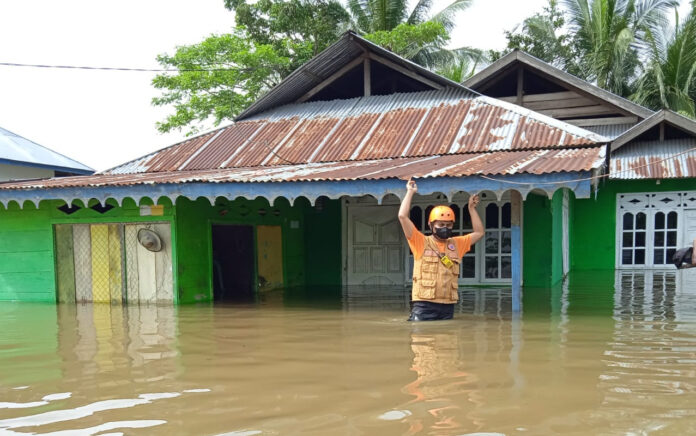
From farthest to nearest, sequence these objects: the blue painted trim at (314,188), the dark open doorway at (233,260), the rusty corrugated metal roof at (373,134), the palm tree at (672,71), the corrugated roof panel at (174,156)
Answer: the palm tree at (672,71)
the dark open doorway at (233,260)
the corrugated roof panel at (174,156)
the rusty corrugated metal roof at (373,134)
the blue painted trim at (314,188)

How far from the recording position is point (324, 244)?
1357cm

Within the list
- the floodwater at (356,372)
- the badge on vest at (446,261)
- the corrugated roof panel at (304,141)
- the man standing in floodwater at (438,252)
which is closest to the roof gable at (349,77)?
the corrugated roof panel at (304,141)

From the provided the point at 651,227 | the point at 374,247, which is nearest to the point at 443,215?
the point at 374,247

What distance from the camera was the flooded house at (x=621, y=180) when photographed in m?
14.9

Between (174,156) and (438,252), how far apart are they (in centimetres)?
754

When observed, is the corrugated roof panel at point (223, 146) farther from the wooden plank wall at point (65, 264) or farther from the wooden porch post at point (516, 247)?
the wooden porch post at point (516, 247)

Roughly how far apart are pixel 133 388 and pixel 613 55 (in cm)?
2093

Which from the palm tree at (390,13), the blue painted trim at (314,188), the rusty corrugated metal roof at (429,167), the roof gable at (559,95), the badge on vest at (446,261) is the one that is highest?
the palm tree at (390,13)

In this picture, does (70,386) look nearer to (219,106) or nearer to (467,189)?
(467,189)

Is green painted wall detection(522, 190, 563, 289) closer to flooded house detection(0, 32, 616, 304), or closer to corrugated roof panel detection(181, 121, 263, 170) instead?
flooded house detection(0, 32, 616, 304)

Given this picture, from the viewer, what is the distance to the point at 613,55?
21.0 m

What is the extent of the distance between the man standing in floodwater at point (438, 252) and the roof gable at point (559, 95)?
981 centimetres

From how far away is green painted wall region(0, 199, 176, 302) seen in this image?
10.8 m

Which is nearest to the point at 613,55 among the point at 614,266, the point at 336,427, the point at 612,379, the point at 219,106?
the point at 614,266
